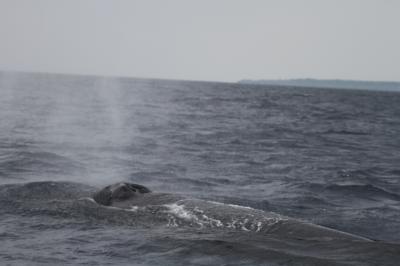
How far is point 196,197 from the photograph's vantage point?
47.8 ft

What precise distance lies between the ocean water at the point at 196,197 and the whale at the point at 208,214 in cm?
4

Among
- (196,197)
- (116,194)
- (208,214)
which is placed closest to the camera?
(208,214)

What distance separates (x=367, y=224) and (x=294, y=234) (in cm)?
368

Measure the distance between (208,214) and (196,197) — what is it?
350 centimetres

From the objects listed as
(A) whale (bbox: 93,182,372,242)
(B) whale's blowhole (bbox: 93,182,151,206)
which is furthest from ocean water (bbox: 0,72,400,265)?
(B) whale's blowhole (bbox: 93,182,151,206)

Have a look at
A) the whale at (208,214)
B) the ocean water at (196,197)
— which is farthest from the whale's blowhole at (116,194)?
the ocean water at (196,197)

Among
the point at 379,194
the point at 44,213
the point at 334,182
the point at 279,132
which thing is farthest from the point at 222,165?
the point at 279,132

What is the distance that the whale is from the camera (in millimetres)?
9734

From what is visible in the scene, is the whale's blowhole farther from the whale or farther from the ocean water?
the ocean water

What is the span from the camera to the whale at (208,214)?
383 inches

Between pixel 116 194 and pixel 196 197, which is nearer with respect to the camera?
pixel 116 194

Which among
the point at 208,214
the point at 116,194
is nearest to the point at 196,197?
the point at 116,194

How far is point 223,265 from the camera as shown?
8.21 metres

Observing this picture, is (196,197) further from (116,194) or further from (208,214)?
(208,214)
